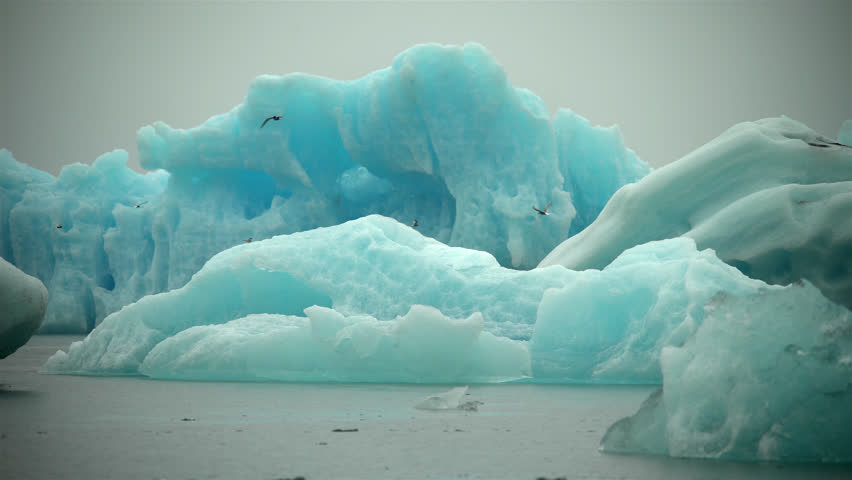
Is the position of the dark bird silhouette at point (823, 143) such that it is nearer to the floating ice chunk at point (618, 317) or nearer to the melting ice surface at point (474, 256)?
the melting ice surface at point (474, 256)

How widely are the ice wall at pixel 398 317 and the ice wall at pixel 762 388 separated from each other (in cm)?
276

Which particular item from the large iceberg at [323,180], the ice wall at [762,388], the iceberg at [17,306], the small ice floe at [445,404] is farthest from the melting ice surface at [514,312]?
the large iceberg at [323,180]

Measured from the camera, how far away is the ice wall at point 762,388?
11.2 feet

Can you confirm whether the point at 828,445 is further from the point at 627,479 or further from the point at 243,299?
the point at 243,299

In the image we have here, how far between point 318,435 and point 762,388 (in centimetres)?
194

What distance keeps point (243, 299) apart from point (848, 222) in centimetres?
538

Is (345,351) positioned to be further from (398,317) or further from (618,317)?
(618,317)

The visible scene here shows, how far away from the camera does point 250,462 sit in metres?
3.46

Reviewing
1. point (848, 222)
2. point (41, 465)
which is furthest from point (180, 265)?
point (41, 465)

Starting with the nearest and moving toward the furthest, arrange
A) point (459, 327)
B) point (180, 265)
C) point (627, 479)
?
1. point (627, 479)
2. point (459, 327)
3. point (180, 265)

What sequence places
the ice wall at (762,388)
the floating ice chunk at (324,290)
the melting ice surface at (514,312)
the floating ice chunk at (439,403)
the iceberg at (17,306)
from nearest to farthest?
1. the ice wall at (762,388)
2. the melting ice surface at (514,312)
3. the floating ice chunk at (439,403)
4. the iceberg at (17,306)
5. the floating ice chunk at (324,290)

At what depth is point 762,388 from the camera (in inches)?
136

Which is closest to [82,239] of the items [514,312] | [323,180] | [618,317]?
[323,180]

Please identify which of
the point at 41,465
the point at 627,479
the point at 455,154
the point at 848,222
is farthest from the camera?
the point at 455,154
